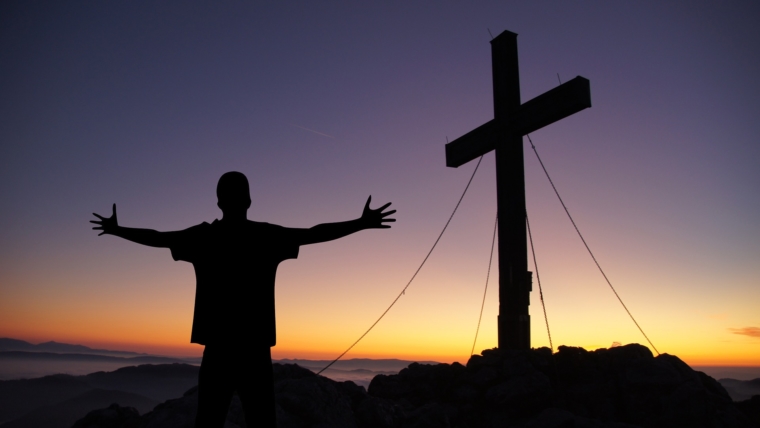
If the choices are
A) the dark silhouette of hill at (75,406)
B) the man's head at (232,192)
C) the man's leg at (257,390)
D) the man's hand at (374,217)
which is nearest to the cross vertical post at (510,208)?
the man's hand at (374,217)

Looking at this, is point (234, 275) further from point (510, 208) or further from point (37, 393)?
point (37, 393)

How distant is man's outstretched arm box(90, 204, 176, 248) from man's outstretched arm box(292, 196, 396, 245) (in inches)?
36.0

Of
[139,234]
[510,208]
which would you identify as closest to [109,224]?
[139,234]

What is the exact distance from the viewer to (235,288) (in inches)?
134

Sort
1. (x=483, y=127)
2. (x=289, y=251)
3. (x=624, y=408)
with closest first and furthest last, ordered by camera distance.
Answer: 1. (x=289, y=251)
2. (x=624, y=408)
3. (x=483, y=127)

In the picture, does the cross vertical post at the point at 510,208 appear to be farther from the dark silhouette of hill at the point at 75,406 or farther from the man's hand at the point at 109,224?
the dark silhouette of hill at the point at 75,406

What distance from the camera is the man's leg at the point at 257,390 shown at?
3.29 m

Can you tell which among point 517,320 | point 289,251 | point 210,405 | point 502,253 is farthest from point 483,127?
point 210,405

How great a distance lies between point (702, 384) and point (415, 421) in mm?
4632

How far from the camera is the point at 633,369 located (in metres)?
8.01

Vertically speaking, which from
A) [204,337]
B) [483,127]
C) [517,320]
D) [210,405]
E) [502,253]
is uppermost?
[483,127]

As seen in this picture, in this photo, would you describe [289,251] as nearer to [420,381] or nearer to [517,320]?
[420,381]

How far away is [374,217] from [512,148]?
6.73 m

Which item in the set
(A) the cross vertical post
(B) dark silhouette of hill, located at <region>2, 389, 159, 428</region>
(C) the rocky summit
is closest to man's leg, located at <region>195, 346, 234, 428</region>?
(C) the rocky summit
